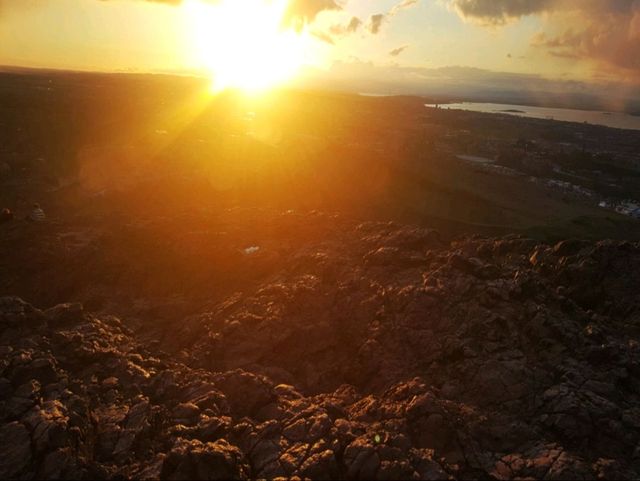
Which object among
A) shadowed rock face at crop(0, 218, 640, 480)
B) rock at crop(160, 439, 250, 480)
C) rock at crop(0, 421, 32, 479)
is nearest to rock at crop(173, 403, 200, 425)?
shadowed rock face at crop(0, 218, 640, 480)

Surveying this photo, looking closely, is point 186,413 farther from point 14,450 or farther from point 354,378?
point 354,378

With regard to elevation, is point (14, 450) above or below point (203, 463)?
below

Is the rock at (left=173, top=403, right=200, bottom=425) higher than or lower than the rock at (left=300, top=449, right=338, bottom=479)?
lower

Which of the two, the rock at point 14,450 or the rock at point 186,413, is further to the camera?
the rock at point 186,413

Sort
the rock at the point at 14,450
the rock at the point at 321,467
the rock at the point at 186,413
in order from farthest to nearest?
the rock at the point at 186,413 → the rock at the point at 14,450 → the rock at the point at 321,467

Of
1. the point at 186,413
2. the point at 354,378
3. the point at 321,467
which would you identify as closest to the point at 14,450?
the point at 186,413

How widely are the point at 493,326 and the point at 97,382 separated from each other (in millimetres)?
14226

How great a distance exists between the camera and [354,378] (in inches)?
703

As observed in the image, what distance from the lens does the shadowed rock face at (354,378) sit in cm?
1271

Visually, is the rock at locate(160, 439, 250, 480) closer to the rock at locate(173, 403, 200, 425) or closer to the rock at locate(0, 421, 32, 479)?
the rock at locate(173, 403, 200, 425)

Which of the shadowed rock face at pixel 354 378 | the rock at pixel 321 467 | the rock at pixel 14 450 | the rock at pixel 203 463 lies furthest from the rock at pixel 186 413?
the rock at pixel 321 467

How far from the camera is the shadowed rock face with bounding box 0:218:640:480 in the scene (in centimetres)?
1271

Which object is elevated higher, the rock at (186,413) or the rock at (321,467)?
the rock at (321,467)

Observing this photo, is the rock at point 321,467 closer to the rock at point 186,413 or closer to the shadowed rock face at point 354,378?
Result: the shadowed rock face at point 354,378
